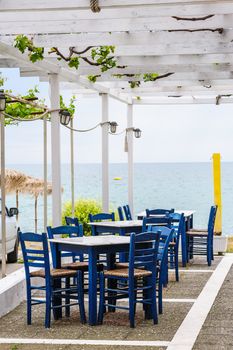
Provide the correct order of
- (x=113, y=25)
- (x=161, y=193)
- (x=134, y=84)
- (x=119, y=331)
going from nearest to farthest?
(x=119, y=331) → (x=113, y=25) → (x=134, y=84) → (x=161, y=193)

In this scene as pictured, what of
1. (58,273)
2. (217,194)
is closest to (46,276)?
(58,273)

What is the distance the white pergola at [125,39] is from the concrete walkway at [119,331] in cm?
288

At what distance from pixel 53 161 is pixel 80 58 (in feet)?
5.12

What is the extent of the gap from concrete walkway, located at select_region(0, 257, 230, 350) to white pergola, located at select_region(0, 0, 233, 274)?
9.46 ft

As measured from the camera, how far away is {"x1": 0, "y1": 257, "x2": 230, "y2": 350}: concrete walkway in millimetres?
7625

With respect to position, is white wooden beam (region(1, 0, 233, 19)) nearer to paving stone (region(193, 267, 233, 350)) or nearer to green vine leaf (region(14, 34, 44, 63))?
green vine leaf (region(14, 34, 44, 63))

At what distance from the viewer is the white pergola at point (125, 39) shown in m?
8.62

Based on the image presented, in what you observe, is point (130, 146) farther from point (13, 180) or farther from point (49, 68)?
point (49, 68)

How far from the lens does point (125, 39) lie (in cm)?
1085

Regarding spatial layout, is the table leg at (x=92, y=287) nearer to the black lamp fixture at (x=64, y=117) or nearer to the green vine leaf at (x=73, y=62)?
the black lamp fixture at (x=64, y=117)

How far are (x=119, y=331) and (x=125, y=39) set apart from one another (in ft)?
13.4

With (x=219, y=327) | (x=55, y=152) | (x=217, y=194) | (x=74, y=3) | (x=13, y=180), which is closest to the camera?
(x=74, y=3)

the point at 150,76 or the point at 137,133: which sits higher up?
the point at 150,76

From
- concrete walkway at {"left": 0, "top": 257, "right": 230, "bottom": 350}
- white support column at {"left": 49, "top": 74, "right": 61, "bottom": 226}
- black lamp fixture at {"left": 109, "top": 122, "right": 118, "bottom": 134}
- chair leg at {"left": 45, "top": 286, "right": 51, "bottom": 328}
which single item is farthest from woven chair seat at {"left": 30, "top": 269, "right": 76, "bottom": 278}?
black lamp fixture at {"left": 109, "top": 122, "right": 118, "bottom": 134}
